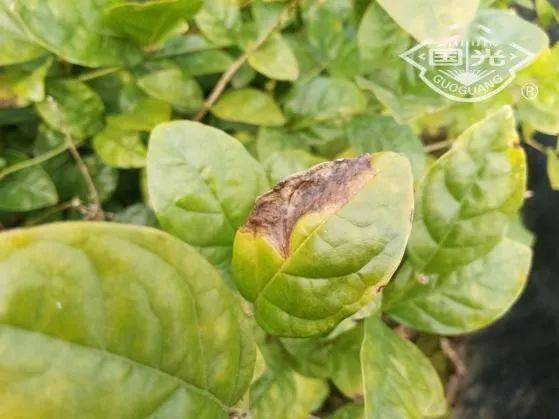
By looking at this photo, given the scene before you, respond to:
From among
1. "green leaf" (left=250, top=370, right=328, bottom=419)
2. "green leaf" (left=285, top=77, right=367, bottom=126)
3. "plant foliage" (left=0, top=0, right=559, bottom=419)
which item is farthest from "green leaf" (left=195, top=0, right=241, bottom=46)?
"green leaf" (left=250, top=370, right=328, bottom=419)

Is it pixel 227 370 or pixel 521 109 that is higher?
pixel 227 370

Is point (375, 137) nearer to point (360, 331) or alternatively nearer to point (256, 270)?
point (360, 331)

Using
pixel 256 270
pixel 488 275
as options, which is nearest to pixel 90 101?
pixel 256 270

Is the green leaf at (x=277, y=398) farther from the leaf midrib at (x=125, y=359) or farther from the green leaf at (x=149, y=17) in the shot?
the green leaf at (x=149, y=17)

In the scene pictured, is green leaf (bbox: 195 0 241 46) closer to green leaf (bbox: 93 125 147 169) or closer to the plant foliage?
the plant foliage

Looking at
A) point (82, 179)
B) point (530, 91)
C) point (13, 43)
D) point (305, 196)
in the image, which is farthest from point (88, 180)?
point (530, 91)

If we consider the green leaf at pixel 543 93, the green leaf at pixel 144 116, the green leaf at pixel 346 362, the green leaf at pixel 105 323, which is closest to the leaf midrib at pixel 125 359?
the green leaf at pixel 105 323
